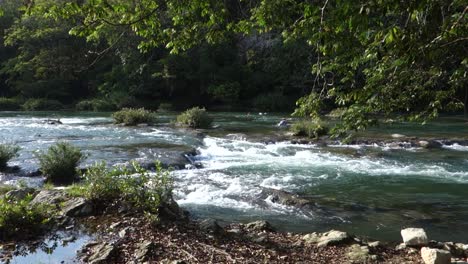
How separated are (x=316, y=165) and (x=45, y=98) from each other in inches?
1370

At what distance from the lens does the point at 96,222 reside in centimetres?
650

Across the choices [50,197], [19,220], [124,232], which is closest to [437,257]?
[124,232]

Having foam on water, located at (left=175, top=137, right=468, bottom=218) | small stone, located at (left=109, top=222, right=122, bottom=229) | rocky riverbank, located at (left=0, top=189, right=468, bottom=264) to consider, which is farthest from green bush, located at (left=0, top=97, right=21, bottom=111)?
small stone, located at (left=109, top=222, right=122, bottom=229)

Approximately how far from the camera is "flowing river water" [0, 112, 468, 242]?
962 cm

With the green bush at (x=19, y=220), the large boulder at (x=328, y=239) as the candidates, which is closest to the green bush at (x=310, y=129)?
the large boulder at (x=328, y=239)

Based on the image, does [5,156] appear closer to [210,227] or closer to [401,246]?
[210,227]

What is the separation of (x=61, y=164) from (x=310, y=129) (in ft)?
37.8

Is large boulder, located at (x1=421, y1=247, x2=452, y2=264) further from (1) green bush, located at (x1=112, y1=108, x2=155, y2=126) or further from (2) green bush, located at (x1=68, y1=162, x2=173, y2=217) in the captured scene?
(1) green bush, located at (x1=112, y1=108, x2=155, y2=126)

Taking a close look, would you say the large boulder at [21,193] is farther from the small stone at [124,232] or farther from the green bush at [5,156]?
the green bush at [5,156]

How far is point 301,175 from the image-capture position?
13727mm

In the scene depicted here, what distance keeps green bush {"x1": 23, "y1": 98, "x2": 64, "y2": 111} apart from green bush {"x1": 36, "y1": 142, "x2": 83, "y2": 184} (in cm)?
2994

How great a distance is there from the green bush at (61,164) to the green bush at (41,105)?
29.9m

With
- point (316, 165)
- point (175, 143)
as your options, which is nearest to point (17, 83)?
point (175, 143)

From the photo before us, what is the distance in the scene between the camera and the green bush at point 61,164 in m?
11.8
